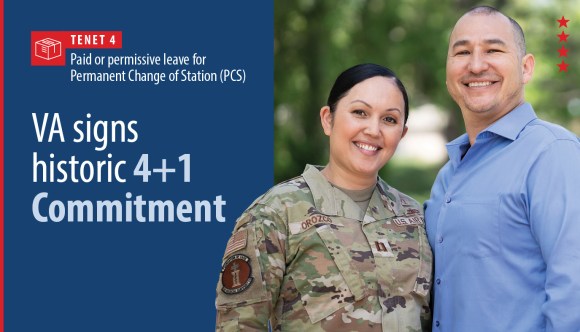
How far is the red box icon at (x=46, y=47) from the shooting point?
4484 mm

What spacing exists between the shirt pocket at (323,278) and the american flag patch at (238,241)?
0.63 ft

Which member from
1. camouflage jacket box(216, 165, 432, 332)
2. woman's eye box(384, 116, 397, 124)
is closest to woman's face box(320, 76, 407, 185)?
woman's eye box(384, 116, 397, 124)

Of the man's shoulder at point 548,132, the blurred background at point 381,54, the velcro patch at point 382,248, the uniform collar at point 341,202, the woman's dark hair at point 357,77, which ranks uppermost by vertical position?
the blurred background at point 381,54

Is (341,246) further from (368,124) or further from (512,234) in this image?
(512,234)

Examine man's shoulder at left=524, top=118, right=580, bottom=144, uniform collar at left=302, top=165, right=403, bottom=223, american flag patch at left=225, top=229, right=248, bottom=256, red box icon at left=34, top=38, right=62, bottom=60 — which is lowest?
american flag patch at left=225, top=229, right=248, bottom=256

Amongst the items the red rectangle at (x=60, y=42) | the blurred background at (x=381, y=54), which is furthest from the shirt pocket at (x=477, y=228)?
the blurred background at (x=381, y=54)

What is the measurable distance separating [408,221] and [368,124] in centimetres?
40

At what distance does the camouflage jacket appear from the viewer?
2756 mm

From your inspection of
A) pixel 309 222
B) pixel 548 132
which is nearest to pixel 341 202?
pixel 309 222

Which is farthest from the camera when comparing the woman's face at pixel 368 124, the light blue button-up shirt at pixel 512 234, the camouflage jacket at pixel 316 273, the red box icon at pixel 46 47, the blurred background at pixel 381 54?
the blurred background at pixel 381 54

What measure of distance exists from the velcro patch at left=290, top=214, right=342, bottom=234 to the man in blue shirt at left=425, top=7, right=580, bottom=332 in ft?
1.26

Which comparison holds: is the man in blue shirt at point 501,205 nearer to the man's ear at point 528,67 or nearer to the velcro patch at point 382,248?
the man's ear at point 528,67

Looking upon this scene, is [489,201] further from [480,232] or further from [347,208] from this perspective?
[347,208]

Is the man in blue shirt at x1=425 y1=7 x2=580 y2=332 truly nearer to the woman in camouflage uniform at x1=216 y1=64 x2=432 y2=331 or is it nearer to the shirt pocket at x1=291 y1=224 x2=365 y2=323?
the woman in camouflage uniform at x1=216 y1=64 x2=432 y2=331
